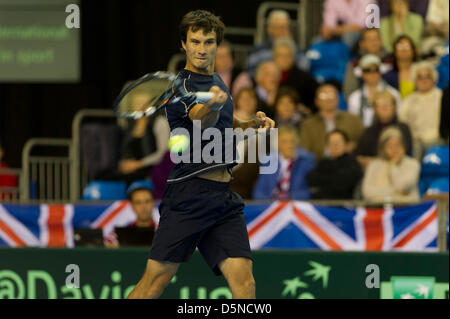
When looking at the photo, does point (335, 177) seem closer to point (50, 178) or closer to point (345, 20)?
point (345, 20)

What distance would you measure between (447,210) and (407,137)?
1862mm

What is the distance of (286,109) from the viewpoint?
1080cm

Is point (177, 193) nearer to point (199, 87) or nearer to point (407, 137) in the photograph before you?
point (199, 87)

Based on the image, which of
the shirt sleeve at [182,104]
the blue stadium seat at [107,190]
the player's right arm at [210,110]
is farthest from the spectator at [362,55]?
the player's right arm at [210,110]

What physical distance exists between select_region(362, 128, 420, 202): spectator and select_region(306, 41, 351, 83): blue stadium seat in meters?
2.24

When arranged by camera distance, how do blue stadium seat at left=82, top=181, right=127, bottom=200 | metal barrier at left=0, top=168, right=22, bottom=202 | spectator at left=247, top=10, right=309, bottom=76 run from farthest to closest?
metal barrier at left=0, top=168, right=22, bottom=202
spectator at left=247, top=10, right=309, bottom=76
blue stadium seat at left=82, top=181, right=127, bottom=200

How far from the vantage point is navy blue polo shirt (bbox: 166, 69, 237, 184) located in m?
5.24

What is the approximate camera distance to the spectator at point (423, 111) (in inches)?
402

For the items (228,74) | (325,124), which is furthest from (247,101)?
(228,74)

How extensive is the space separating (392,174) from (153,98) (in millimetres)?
4747

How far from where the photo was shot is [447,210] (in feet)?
27.0

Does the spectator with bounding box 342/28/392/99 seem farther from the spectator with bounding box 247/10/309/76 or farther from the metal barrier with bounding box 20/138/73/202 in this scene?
the metal barrier with bounding box 20/138/73/202

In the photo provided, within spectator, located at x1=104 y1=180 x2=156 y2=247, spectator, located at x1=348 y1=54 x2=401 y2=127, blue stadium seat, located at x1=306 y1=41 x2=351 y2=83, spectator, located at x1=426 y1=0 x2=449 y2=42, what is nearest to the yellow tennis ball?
spectator, located at x1=104 y1=180 x2=156 y2=247

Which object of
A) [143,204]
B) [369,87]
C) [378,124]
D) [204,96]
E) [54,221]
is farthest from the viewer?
[369,87]
